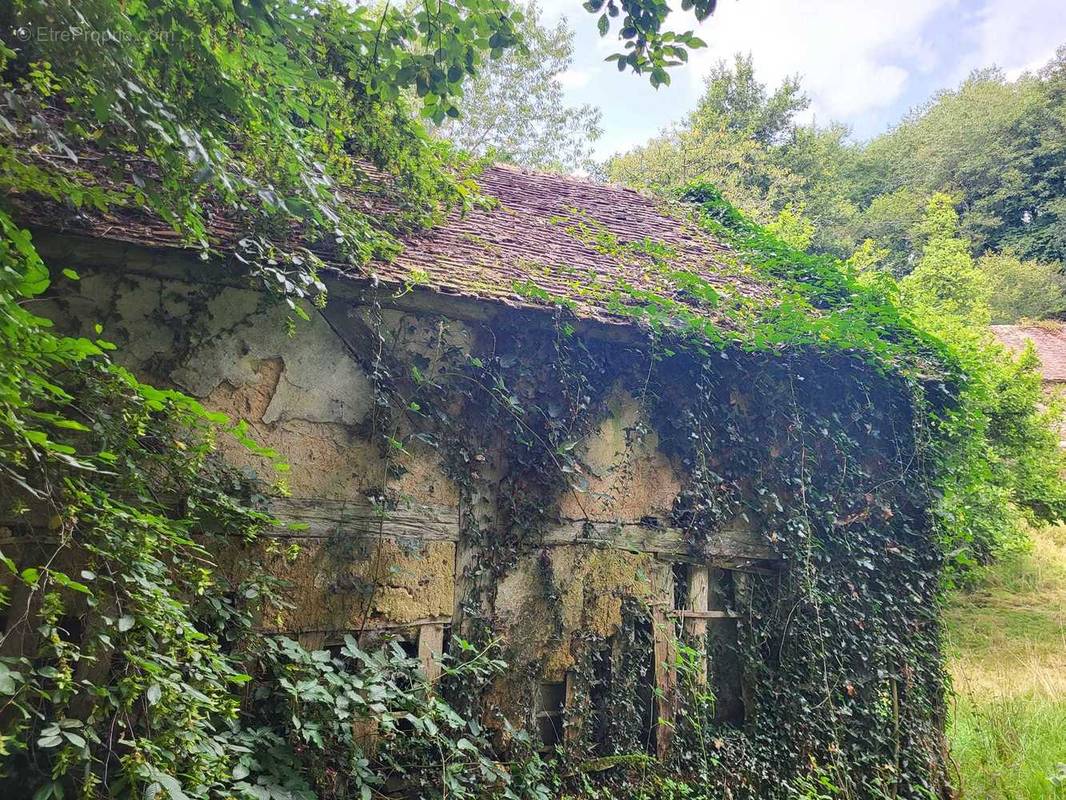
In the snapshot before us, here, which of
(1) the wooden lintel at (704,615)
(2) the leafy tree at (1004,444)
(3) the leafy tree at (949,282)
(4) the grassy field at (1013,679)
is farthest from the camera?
(3) the leafy tree at (949,282)

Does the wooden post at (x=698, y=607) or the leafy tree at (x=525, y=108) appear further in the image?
the leafy tree at (x=525, y=108)

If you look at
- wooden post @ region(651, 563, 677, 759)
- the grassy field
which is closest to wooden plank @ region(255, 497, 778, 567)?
wooden post @ region(651, 563, 677, 759)

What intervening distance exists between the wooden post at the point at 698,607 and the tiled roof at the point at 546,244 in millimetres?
2134

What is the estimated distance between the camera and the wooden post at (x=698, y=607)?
188 inches

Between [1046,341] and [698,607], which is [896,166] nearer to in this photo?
[1046,341]

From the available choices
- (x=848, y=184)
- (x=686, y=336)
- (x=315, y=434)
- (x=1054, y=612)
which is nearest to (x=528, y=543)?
(x=315, y=434)

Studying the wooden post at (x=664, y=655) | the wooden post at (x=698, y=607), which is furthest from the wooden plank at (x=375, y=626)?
the wooden post at (x=698, y=607)

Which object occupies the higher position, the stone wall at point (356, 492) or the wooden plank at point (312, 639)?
the stone wall at point (356, 492)

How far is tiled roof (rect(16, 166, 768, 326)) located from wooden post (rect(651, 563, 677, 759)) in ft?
6.79

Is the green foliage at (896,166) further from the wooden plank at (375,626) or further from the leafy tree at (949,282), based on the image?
the wooden plank at (375,626)

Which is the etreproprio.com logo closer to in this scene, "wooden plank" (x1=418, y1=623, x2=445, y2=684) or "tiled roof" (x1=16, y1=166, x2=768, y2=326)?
"tiled roof" (x1=16, y1=166, x2=768, y2=326)

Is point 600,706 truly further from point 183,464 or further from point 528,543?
point 183,464

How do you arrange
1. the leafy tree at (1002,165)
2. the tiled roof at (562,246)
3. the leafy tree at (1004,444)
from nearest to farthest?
the tiled roof at (562,246) < the leafy tree at (1004,444) < the leafy tree at (1002,165)

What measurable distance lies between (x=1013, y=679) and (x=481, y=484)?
7.30 metres
